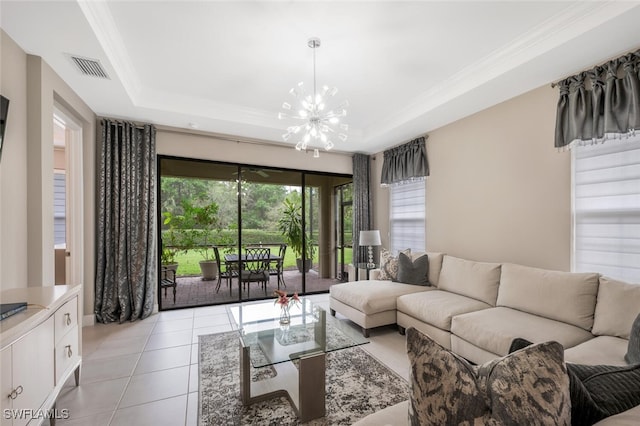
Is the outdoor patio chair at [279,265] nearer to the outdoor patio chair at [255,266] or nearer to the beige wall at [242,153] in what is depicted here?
the outdoor patio chair at [255,266]

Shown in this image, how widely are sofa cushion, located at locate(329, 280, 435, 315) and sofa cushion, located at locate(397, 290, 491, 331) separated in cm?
14

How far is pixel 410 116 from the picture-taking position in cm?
390

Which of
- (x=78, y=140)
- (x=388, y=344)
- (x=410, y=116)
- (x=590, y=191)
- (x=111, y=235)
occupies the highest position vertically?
(x=410, y=116)

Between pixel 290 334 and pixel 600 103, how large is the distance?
3375mm

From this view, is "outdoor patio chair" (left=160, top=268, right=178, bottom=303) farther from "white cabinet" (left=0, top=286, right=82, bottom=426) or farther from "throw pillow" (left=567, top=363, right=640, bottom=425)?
"throw pillow" (left=567, top=363, right=640, bottom=425)

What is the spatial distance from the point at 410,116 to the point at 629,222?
247 cm

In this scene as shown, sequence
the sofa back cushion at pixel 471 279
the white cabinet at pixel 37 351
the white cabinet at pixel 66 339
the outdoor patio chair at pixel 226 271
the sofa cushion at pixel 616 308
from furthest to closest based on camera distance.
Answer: the outdoor patio chair at pixel 226 271, the sofa back cushion at pixel 471 279, the sofa cushion at pixel 616 308, the white cabinet at pixel 66 339, the white cabinet at pixel 37 351

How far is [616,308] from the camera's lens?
207 cm

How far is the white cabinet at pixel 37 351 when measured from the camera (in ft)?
4.37

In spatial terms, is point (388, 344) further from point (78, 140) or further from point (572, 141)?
point (78, 140)

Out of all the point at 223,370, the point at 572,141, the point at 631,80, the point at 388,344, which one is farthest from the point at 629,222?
the point at 223,370

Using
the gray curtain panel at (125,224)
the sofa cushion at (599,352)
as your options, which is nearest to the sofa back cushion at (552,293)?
the sofa cushion at (599,352)

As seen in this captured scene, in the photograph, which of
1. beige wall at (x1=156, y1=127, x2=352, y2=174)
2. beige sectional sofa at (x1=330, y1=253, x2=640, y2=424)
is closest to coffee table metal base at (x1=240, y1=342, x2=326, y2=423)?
beige sectional sofa at (x1=330, y1=253, x2=640, y2=424)

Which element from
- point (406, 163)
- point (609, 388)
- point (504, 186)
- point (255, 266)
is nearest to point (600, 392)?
point (609, 388)
